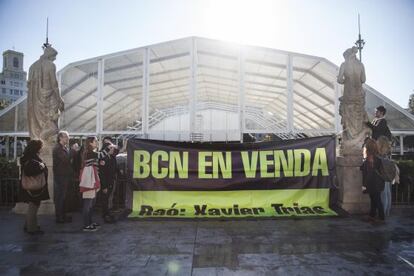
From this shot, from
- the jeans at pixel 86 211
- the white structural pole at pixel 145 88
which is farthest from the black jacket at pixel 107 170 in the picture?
the white structural pole at pixel 145 88

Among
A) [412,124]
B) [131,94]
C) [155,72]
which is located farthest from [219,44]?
[412,124]

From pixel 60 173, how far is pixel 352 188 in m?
6.83

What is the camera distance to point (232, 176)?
24.6 ft

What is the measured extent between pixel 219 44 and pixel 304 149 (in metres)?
7.29

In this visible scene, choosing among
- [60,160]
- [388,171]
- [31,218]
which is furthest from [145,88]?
[388,171]

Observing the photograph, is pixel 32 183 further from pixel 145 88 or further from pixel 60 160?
pixel 145 88

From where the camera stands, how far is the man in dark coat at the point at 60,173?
6.69 metres

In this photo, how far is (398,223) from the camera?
21.5 feet

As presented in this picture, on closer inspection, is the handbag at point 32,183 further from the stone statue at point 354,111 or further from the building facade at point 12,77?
the building facade at point 12,77

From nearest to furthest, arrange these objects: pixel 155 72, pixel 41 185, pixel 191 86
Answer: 1. pixel 41 185
2. pixel 191 86
3. pixel 155 72

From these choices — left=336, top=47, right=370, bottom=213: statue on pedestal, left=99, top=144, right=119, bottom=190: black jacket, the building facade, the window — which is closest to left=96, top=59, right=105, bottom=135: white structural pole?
left=99, top=144, right=119, bottom=190: black jacket

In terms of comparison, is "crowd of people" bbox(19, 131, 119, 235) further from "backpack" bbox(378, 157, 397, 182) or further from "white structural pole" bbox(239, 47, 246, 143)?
"white structural pole" bbox(239, 47, 246, 143)

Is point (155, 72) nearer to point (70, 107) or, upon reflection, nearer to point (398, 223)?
point (70, 107)

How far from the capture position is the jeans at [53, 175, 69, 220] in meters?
6.68
